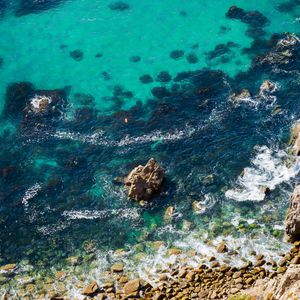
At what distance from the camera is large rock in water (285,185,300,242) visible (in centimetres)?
3238

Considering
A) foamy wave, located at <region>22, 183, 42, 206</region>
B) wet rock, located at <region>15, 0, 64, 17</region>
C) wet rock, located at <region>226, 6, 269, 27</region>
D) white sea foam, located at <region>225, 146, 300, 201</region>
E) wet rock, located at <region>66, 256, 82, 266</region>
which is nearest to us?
wet rock, located at <region>66, 256, 82, 266</region>

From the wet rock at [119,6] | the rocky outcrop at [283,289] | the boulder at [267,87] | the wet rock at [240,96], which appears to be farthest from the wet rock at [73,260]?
the wet rock at [119,6]

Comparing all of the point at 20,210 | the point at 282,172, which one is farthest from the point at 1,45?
the point at 282,172

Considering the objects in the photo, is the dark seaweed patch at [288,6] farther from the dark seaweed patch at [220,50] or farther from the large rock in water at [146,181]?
the large rock in water at [146,181]

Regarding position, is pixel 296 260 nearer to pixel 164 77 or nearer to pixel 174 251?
pixel 174 251

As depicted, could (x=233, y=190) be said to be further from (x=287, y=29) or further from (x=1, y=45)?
(x=1, y=45)

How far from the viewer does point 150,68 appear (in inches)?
2116

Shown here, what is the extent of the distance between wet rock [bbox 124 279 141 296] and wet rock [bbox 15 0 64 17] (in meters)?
43.6

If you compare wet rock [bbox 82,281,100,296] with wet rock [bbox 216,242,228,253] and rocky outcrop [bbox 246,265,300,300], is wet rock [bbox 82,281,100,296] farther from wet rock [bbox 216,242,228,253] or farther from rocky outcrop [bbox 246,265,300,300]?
rocky outcrop [bbox 246,265,300,300]

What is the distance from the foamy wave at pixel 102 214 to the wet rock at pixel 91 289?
6.72 m

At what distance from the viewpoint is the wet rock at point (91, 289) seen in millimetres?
32625

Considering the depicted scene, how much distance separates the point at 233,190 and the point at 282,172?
4321 mm

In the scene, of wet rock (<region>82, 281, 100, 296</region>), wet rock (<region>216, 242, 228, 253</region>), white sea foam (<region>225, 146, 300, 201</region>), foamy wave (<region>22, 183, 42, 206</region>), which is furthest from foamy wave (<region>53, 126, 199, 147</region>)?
wet rock (<region>82, 281, 100, 296</region>)

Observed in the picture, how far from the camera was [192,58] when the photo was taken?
177 ft
